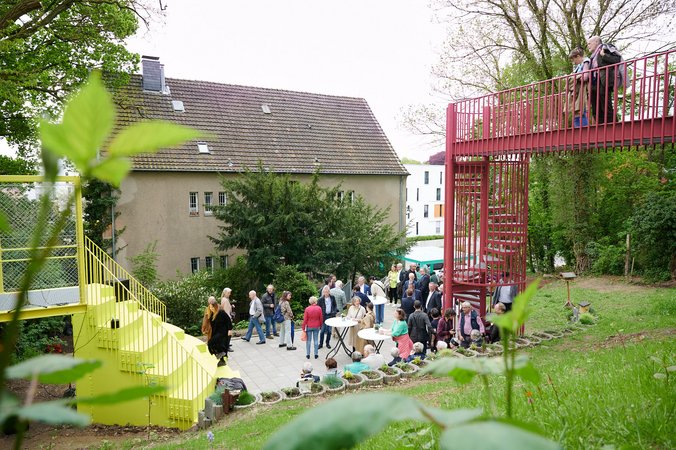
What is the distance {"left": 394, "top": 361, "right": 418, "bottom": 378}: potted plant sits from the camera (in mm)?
9695

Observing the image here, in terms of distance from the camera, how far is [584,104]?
345 inches

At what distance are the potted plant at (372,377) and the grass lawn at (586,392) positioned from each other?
0.57 m

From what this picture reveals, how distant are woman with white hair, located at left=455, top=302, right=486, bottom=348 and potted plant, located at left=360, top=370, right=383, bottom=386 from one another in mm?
2481

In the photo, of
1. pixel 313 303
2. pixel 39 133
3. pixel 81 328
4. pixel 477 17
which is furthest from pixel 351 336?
pixel 477 17

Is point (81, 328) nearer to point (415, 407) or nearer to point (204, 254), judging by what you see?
point (415, 407)

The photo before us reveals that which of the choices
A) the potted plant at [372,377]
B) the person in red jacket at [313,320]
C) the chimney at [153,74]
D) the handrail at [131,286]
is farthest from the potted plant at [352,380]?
the chimney at [153,74]

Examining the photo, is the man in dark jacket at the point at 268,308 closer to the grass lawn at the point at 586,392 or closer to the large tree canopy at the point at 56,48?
the grass lawn at the point at 586,392

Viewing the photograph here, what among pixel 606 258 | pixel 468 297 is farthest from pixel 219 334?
pixel 606 258

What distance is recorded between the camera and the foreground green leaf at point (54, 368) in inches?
24.5

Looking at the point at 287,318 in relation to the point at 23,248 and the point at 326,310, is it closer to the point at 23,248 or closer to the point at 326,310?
the point at 326,310

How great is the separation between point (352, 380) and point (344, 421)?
9551 millimetres

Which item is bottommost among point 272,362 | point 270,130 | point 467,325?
point 272,362

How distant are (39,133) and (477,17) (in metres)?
24.0

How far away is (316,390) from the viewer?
9.43 metres
